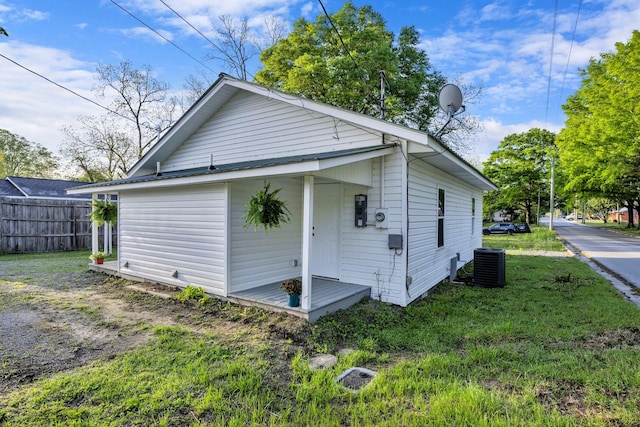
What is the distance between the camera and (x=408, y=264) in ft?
19.0

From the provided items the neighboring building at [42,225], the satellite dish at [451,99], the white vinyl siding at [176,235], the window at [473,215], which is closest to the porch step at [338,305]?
the white vinyl siding at [176,235]

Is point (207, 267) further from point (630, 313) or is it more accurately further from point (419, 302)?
point (630, 313)

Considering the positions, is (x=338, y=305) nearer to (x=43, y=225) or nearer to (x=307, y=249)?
(x=307, y=249)

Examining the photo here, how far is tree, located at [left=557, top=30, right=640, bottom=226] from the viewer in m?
16.8

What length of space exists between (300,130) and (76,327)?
16.3ft

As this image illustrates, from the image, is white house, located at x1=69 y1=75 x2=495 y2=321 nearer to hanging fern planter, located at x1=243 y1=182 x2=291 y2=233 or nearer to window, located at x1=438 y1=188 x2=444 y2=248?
window, located at x1=438 y1=188 x2=444 y2=248

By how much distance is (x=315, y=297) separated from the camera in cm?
527

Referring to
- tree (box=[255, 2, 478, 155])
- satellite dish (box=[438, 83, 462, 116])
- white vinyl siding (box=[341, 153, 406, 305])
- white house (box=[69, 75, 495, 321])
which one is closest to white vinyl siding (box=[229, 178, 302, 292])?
white house (box=[69, 75, 495, 321])

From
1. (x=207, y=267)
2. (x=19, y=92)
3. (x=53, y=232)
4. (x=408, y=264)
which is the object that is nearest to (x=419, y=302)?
(x=408, y=264)

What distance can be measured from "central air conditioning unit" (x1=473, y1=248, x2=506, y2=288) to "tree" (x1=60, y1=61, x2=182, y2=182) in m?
20.6

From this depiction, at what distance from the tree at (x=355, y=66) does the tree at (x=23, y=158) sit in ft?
71.3

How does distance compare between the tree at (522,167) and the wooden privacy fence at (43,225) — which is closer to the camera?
the wooden privacy fence at (43,225)

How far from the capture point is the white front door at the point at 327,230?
640cm

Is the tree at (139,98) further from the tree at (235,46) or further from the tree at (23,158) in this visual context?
the tree at (23,158)
